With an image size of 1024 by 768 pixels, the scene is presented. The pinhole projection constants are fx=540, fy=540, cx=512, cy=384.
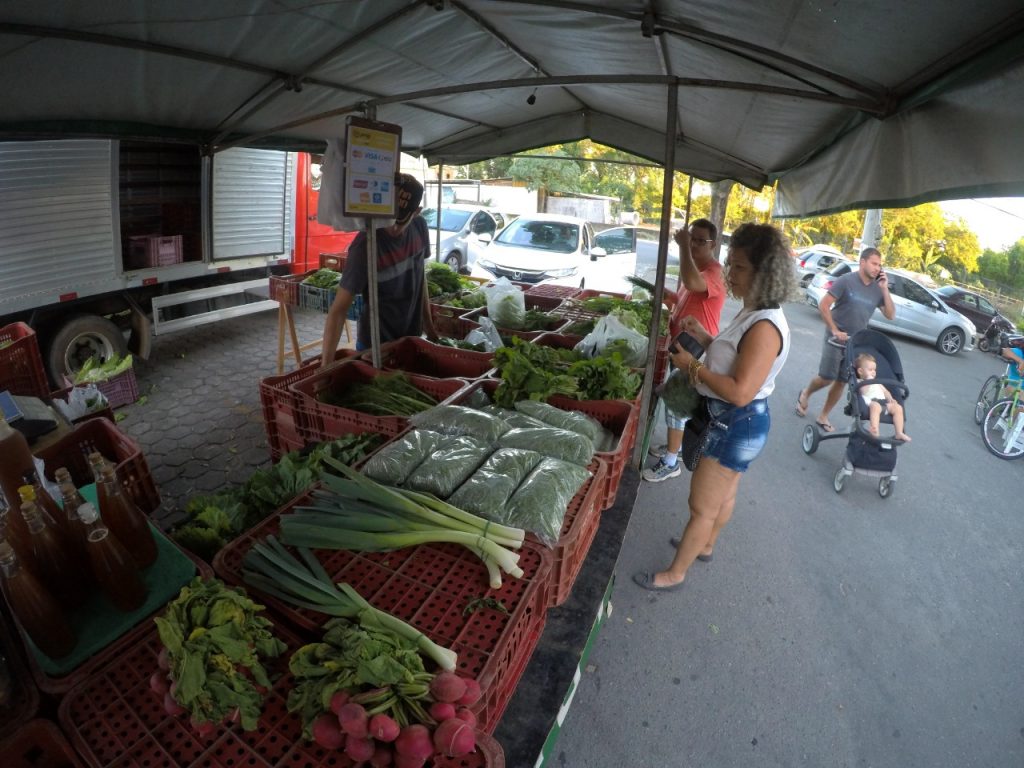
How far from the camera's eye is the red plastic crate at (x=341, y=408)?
256 cm

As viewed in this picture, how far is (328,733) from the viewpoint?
1116 millimetres

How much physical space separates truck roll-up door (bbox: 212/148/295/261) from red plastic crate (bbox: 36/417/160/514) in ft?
17.2

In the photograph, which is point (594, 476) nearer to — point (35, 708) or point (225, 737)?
point (225, 737)

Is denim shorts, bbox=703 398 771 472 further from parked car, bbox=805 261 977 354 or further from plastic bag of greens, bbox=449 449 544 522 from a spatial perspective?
parked car, bbox=805 261 977 354

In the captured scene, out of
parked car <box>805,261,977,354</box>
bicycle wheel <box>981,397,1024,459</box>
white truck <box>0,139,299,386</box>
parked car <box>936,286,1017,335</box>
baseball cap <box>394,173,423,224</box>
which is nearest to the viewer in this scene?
baseball cap <box>394,173,423,224</box>

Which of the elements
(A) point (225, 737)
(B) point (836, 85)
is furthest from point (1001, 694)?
(A) point (225, 737)

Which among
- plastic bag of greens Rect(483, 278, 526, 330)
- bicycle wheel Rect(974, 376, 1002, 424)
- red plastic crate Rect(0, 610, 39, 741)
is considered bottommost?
bicycle wheel Rect(974, 376, 1002, 424)

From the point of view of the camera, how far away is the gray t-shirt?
5992 mm

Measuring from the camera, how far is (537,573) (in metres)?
1.63

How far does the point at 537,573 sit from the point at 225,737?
2.81 ft

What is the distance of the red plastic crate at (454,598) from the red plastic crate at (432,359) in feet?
5.96

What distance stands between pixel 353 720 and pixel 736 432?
225 cm

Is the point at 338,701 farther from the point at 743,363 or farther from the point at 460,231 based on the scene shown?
the point at 460,231

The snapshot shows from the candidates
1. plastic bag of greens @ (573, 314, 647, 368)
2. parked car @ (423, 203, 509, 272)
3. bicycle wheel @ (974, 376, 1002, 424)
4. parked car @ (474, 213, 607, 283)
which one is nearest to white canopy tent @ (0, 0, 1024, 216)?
plastic bag of greens @ (573, 314, 647, 368)
